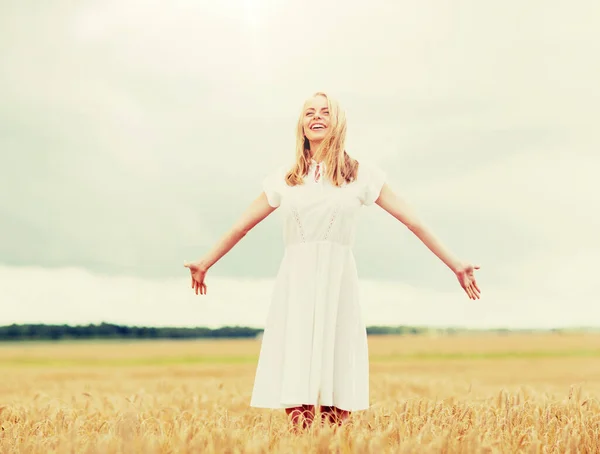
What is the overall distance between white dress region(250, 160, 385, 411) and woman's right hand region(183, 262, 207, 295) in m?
0.71

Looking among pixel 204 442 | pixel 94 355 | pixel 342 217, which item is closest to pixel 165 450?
pixel 204 442

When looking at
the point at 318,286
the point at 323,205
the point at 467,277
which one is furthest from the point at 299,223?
the point at 467,277

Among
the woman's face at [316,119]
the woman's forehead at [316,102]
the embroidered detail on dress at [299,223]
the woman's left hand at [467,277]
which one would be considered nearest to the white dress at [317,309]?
the embroidered detail on dress at [299,223]

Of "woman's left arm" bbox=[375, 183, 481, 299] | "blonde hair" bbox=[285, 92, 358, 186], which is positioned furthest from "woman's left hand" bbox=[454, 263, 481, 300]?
"blonde hair" bbox=[285, 92, 358, 186]

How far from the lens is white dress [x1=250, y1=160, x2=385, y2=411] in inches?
206

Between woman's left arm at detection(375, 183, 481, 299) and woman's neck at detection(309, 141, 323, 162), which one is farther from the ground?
woman's neck at detection(309, 141, 323, 162)

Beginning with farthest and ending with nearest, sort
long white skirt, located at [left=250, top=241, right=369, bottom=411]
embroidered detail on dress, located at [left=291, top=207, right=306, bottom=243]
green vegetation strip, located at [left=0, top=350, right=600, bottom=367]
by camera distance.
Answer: green vegetation strip, located at [left=0, top=350, right=600, bottom=367]
embroidered detail on dress, located at [left=291, top=207, right=306, bottom=243]
long white skirt, located at [left=250, top=241, right=369, bottom=411]

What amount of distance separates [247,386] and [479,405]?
4.28m

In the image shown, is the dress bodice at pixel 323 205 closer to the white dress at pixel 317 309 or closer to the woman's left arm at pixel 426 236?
the white dress at pixel 317 309

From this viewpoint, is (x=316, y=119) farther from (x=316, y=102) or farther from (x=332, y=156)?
(x=332, y=156)

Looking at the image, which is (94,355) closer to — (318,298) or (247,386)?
(247,386)

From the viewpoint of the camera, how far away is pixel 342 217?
530 cm

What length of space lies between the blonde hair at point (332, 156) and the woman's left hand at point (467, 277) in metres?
1.10

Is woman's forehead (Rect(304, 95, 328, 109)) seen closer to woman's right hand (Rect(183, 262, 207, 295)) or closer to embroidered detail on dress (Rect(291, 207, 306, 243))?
embroidered detail on dress (Rect(291, 207, 306, 243))
